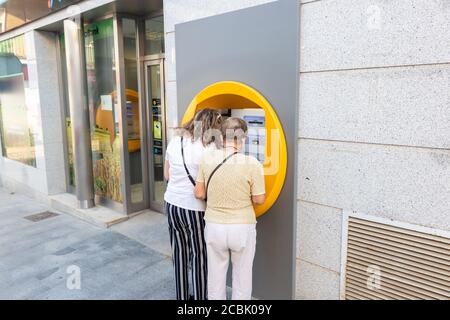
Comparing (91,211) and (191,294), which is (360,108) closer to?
(191,294)

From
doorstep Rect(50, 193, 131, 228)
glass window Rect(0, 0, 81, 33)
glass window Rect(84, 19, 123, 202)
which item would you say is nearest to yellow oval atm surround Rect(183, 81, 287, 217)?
glass window Rect(84, 19, 123, 202)

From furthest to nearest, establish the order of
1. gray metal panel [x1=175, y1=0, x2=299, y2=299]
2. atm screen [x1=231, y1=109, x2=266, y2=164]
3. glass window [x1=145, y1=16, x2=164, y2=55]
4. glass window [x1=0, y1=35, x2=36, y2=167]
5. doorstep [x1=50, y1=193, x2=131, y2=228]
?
1. glass window [x1=0, y1=35, x2=36, y2=167]
2. doorstep [x1=50, y1=193, x2=131, y2=228]
3. glass window [x1=145, y1=16, x2=164, y2=55]
4. atm screen [x1=231, y1=109, x2=266, y2=164]
5. gray metal panel [x1=175, y1=0, x2=299, y2=299]

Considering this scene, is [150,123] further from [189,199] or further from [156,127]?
[189,199]

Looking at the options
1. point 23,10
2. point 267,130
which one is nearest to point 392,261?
point 267,130

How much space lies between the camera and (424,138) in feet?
6.79

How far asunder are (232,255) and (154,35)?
140 inches

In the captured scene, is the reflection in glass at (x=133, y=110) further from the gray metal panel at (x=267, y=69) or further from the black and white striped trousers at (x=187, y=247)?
the black and white striped trousers at (x=187, y=247)

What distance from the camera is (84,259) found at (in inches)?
155

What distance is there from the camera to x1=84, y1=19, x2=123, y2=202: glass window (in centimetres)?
514

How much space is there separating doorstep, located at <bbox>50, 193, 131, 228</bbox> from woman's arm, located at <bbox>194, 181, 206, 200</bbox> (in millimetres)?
2815

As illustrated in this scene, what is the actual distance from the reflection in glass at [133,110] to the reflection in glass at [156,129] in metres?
0.21

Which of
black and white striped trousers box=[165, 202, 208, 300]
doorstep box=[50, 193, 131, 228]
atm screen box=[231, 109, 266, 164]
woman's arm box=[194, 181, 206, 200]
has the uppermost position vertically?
atm screen box=[231, 109, 266, 164]

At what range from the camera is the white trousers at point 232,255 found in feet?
7.73

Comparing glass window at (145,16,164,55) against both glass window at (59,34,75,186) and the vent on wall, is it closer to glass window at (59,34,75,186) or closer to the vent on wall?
glass window at (59,34,75,186)
